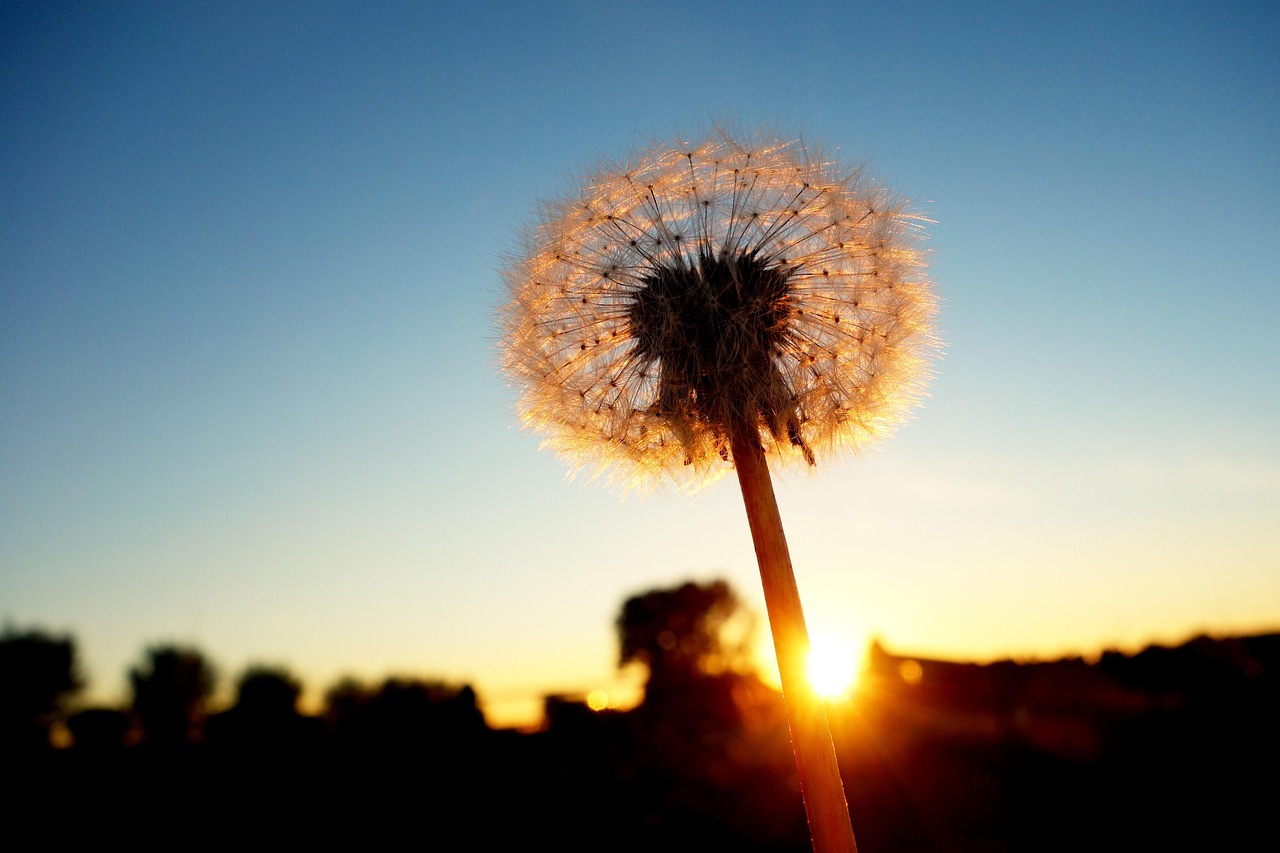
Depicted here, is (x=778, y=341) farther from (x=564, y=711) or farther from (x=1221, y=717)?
(x=564, y=711)

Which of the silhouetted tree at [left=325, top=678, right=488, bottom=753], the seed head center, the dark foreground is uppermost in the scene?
the seed head center

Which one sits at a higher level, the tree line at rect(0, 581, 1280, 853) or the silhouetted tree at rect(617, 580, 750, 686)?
the silhouetted tree at rect(617, 580, 750, 686)

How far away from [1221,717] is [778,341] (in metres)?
15.5

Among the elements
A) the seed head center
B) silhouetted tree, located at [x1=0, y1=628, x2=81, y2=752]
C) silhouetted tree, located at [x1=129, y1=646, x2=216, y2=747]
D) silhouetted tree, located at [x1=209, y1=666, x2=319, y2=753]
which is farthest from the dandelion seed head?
silhouetted tree, located at [x1=129, y1=646, x2=216, y2=747]

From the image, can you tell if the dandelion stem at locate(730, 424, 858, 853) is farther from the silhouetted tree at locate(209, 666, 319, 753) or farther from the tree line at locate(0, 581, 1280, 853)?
the silhouetted tree at locate(209, 666, 319, 753)

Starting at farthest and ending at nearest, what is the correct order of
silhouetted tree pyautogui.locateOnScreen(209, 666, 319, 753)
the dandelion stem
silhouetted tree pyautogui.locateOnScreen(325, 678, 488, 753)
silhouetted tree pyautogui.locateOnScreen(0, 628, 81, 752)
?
silhouetted tree pyautogui.locateOnScreen(0, 628, 81, 752) → silhouetted tree pyautogui.locateOnScreen(325, 678, 488, 753) → silhouetted tree pyautogui.locateOnScreen(209, 666, 319, 753) → the dandelion stem

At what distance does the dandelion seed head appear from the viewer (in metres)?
4.29

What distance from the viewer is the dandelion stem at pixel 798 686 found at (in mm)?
3494

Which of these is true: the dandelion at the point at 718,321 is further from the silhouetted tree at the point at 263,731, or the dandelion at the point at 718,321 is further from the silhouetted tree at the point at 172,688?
the silhouetted tree at the point at 172,688

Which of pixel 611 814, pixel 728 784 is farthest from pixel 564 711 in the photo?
pixel 728 784

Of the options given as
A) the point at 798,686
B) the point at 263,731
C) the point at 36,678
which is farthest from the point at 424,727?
the point at 36,678

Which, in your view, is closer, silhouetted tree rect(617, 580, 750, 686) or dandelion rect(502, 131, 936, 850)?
dandelion rect(502, 131, 936, 850)

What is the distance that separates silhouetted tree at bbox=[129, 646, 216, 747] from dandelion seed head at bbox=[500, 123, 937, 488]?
50976 mm

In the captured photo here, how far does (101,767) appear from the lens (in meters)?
20.0
